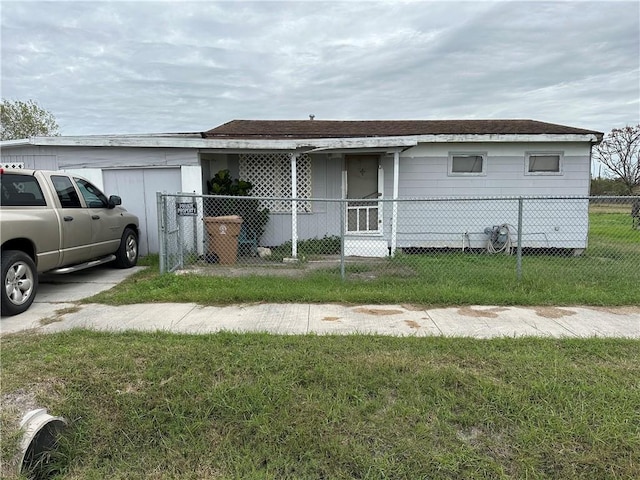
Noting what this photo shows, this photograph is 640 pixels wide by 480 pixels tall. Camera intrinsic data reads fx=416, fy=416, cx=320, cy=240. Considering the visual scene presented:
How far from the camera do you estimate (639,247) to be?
8.23 metres

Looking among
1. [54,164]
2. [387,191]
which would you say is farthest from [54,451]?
[387,191]

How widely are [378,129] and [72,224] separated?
8119 mm

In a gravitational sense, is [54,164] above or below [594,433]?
above

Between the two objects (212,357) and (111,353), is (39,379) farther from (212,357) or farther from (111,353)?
(212,357)

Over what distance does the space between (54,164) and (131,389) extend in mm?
7835

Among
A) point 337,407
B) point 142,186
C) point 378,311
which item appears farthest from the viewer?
point 142,186

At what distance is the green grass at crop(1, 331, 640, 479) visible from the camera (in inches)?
104

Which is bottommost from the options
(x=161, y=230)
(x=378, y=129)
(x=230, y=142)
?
(x=161, y=230)

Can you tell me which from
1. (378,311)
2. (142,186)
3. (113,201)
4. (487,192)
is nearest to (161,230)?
(113,201)

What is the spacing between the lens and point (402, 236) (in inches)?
420

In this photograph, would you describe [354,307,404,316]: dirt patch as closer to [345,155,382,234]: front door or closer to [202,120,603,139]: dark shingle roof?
[345,155,382,234]: front door

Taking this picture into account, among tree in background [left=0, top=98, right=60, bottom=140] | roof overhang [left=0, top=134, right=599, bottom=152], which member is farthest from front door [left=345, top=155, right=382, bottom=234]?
tree in background [left=0, top=98, right=60, bottom=140]

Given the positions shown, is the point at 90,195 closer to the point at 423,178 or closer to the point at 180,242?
the point at 180,242

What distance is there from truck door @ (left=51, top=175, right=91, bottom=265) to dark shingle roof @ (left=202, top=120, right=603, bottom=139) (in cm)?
449
